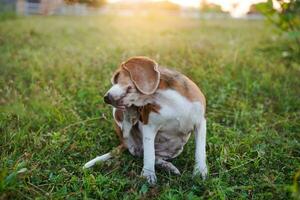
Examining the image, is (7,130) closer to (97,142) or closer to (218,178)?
(97,142)

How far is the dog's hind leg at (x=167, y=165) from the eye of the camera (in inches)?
151

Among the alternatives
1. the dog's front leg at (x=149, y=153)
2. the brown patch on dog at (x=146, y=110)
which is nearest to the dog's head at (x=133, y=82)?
the brown patch on dog at (x=146, y=110)

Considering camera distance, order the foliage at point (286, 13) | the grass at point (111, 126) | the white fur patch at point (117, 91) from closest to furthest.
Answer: the white fur patch at point (117, 91) → the grass at point (111, 126) → the foliage at point (286, 13)

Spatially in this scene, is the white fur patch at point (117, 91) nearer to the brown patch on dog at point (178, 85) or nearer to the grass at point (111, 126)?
the brown patch on dog at point (178, 85)

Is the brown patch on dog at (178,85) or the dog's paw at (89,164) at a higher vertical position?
the brown patch on dog at (178,85)

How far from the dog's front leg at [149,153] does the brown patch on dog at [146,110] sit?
0.06 m

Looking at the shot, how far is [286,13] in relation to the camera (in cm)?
633

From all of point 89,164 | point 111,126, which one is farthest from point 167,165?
point 111,126

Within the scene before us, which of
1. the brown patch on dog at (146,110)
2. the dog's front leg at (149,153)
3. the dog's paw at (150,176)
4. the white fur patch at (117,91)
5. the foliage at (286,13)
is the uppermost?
the foliage at (286,13)

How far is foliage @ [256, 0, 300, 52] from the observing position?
601 cm

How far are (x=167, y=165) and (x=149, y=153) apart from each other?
0.99ft

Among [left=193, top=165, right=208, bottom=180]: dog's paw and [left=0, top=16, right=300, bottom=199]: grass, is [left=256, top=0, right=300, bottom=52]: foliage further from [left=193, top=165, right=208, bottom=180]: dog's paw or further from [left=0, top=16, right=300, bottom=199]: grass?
[left=193, top=165, right=208, bottom=180]: dog's paw

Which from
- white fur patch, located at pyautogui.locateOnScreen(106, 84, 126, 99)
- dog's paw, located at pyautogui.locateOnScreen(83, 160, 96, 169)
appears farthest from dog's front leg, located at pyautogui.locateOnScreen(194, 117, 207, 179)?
dog's paw, located at pyautogui.locateOnScreen(83, 160, 96, 169)

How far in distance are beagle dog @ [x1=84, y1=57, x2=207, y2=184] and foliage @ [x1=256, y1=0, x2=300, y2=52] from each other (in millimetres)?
2802
